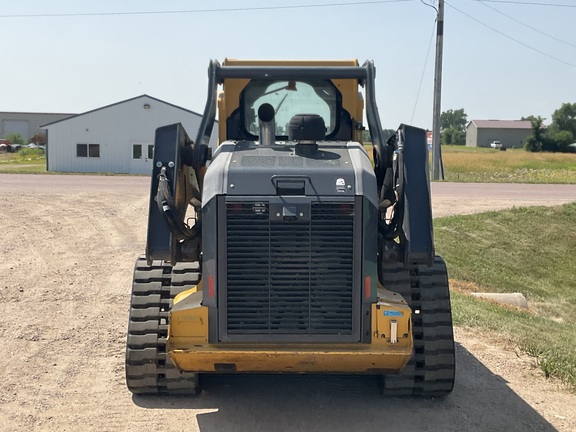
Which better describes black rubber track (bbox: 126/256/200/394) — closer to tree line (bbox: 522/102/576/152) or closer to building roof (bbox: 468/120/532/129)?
tree line (bbox: 522/102/576/152)

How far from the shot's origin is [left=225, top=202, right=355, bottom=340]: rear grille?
5.36 metres

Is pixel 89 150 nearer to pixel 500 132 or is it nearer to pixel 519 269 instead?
pixel 519 269

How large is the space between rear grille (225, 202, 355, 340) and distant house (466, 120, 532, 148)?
120 meters

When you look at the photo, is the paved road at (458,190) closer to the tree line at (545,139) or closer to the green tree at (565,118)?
the tree line at (545,139)

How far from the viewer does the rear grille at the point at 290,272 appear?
5.36 meters

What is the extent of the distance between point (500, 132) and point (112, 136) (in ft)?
302

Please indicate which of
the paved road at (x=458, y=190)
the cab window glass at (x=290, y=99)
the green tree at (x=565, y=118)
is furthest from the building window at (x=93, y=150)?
the green tree at (x=565, y=118)

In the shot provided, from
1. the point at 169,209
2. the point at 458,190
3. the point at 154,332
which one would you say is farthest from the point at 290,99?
the point at 458,190

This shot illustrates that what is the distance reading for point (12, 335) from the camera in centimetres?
816

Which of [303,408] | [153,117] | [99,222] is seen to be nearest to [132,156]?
[153,117]

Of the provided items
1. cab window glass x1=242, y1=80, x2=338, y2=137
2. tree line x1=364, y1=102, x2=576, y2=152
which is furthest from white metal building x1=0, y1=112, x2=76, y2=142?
cab window glass x1=242, y1=80, x2=338, y2=137

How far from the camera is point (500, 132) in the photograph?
408 feet

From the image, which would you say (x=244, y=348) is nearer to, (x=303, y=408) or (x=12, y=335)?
(x=303, y=408)

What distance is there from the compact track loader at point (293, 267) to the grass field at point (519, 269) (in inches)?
112
